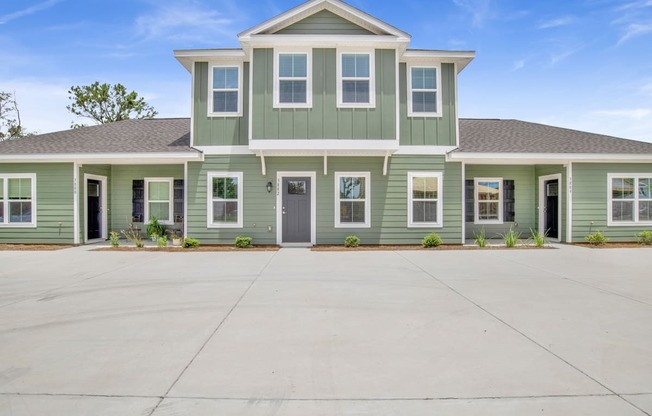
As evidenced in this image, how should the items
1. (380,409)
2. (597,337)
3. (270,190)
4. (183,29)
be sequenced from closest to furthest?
(380,409), (597,337), (270,190), (183,29)

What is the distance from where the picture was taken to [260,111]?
39.6 ft

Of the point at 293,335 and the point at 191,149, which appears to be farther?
the point at 191,149

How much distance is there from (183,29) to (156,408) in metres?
16.2

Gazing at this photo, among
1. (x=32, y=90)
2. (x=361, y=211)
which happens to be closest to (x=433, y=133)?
(x=361, y=211)

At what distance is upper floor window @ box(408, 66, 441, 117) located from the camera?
1295 centimetres

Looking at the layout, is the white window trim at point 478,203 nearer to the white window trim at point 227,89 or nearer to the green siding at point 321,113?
the green siding at point 321,113

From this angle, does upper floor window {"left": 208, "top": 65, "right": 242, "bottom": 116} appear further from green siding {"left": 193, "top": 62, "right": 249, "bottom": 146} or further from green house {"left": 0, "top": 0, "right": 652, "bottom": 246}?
green siding {"left": 193, "top": 62, "right": 249, "bottom": 146}

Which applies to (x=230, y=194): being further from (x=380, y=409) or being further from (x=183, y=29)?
(x=380, y=409)

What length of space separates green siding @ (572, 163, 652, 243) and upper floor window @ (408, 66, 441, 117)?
5723 mm

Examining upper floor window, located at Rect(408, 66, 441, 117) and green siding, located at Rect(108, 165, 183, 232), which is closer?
upper floor window, located at Rect(408, 66, 441, 117)

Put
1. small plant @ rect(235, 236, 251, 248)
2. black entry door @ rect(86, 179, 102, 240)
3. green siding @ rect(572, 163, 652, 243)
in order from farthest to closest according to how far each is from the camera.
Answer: black entry door @ rect(86, 179, 102, 240), green siding @ rect(572, 163, 652, 243), small plant @ rect(235, 236, 251, 248)

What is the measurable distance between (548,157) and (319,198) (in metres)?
8.07

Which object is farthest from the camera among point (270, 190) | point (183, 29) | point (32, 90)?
point (32, 90)

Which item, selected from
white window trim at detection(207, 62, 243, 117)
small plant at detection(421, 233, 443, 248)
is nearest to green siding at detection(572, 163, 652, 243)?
small plant at detection(421, 233, 443, 248)
